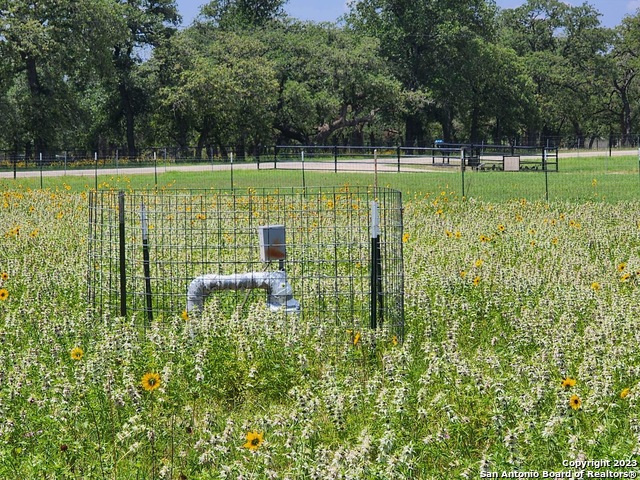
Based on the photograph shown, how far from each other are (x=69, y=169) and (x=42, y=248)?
92.7ft

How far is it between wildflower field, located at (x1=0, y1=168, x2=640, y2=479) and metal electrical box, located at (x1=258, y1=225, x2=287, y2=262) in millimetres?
807

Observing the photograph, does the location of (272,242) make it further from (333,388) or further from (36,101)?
(36,101)

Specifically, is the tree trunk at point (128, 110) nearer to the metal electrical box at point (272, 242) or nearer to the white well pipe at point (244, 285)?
the metal electrical box at point (272, 242)

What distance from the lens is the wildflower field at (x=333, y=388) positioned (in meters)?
4.18

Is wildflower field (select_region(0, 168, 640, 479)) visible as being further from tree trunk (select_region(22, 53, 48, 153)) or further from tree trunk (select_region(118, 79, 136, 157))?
tree trunk (select_region(118, 79, 136, 157))

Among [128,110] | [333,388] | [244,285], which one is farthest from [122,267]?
[128,110]

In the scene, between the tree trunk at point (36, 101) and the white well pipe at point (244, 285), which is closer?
the white well pipe at point (244, 285)

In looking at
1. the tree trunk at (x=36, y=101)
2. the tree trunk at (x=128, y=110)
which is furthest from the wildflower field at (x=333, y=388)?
the tree trunk at (x=128, y=110)

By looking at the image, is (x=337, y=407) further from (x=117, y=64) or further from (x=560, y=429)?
(x=117, y=64)

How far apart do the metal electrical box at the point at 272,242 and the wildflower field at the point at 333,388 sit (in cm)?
81

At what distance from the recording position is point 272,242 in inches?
297

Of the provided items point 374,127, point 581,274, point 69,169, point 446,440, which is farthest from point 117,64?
point 446,440

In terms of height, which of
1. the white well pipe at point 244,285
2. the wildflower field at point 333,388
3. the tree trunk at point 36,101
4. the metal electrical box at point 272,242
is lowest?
the wildflower field at point 333,388

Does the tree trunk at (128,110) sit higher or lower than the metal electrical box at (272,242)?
higher
